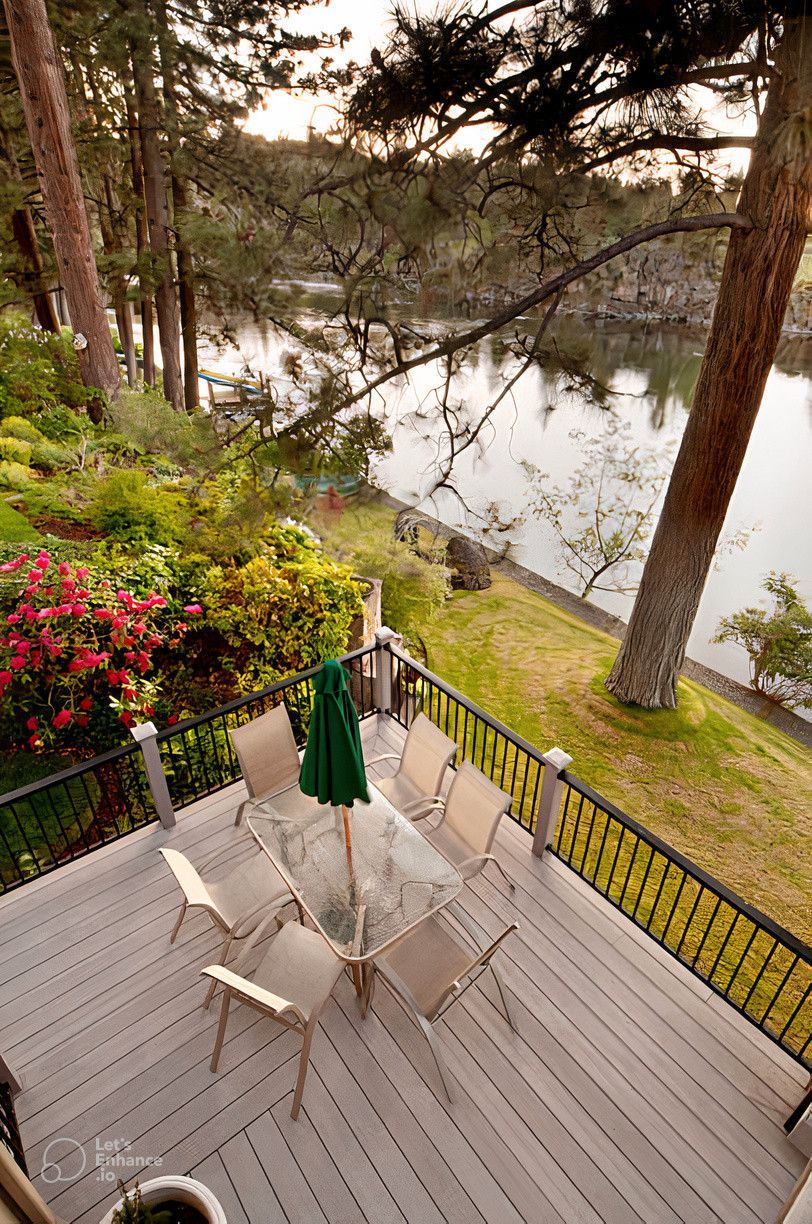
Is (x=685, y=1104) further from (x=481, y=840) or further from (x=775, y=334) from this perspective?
(x=775, y=334)

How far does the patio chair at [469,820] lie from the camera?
10.8 feet

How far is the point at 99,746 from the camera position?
187 inches

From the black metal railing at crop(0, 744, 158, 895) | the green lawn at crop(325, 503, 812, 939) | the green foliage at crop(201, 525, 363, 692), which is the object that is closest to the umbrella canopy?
the black metal railing at crop(0, 744, 158, 895)

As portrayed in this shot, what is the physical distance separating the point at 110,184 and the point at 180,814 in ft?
50.1

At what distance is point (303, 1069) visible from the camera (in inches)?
104

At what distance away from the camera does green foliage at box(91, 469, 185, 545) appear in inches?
238

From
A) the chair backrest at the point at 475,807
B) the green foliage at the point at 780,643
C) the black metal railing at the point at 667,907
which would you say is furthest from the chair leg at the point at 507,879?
the green foliage at the point at 780,643

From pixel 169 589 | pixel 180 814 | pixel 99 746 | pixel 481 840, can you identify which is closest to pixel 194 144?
pixel 169 589

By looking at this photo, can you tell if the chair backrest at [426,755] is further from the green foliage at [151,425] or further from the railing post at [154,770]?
the green foliage at [151,425]

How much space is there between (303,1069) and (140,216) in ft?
47.4

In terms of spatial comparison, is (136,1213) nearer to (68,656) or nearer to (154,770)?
(154,770)

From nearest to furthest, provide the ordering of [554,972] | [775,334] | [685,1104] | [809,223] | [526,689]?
[685,1104] < [554,972] < [809,223] < [775,334] < [526,689]

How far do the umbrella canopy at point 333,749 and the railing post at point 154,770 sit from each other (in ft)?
4.62

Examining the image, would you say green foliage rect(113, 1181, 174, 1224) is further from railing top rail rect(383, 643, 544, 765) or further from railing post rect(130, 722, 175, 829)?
railing top rail rect(383, 643, 544, 765)
